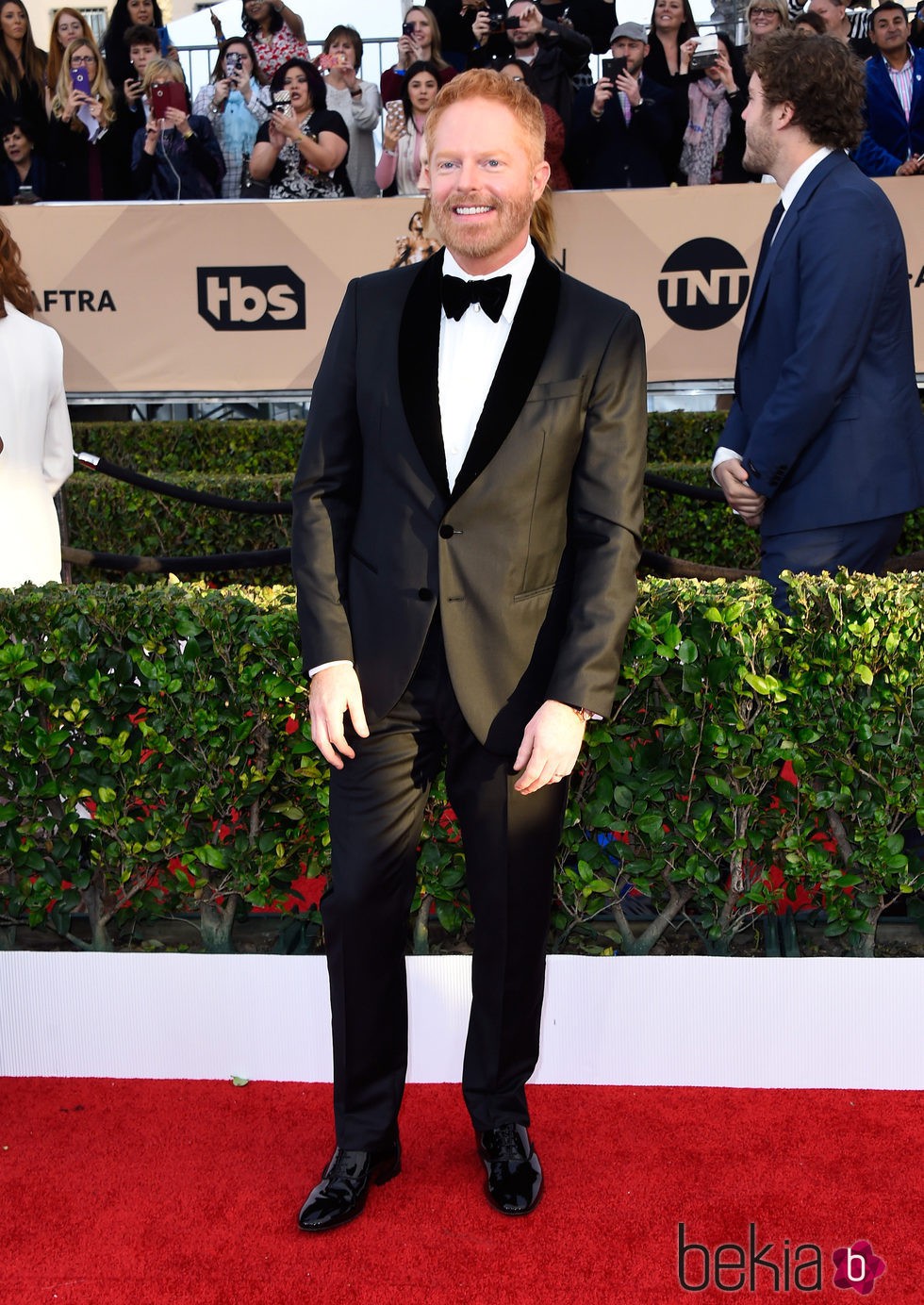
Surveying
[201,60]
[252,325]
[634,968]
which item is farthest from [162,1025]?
[201,60]

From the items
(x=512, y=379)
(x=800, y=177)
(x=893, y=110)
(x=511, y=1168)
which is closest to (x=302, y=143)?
(x=893, y=110)

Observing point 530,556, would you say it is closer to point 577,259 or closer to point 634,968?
point 634,968

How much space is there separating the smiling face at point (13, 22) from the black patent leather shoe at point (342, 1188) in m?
8.77

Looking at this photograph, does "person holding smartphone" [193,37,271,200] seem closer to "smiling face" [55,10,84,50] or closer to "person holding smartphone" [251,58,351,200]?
"person holding smartphone" [251,58,351,200]

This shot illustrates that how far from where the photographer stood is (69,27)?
9.09 metres

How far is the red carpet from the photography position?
2.58 metres

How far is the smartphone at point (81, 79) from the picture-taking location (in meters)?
9.11

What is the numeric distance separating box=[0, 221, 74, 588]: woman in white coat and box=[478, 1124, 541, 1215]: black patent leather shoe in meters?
2.52

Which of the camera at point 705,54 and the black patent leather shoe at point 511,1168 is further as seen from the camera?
the camera at point 705,54

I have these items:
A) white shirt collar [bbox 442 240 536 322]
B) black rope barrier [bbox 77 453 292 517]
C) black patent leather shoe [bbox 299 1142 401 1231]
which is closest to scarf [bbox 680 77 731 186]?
black rope barrier [bbox 77 453 292 517]

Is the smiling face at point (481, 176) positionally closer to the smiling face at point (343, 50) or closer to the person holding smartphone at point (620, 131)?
the person holding smartphone at point (620, 131)

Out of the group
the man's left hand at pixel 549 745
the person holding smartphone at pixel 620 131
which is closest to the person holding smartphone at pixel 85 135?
the person holding smartphone at pixel 620 131

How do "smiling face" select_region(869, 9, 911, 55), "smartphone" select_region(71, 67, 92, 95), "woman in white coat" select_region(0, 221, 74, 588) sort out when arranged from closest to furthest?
"woman in white coat" select_region(0, 221, 74, 588), "smiling face" select_region(869, 9, 911, 55), "smartphone" select_region(71, 67, 92, 95)

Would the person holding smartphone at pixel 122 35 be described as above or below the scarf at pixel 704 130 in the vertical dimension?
above
